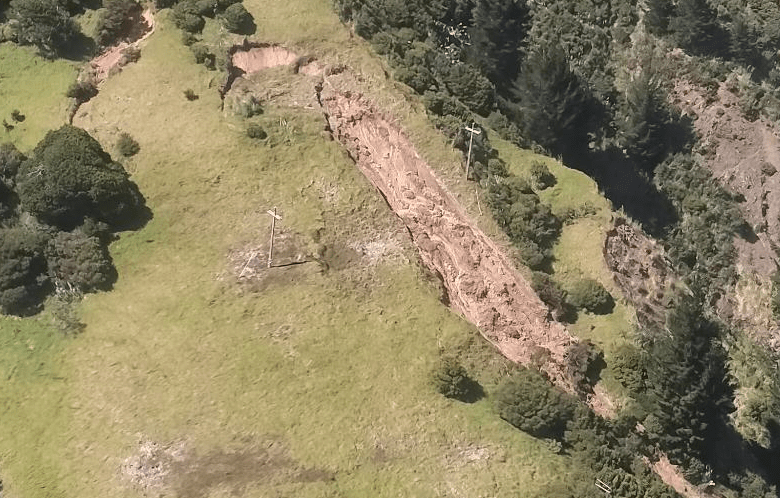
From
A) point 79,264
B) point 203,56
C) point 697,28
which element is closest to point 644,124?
point 697,28

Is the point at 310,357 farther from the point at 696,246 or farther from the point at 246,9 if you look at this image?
the point at 696,246

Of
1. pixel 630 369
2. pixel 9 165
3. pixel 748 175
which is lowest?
pixel 9 165

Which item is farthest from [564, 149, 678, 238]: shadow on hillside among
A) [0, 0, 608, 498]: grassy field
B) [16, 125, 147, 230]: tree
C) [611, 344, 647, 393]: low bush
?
[16, 125, 147, 230]: tree

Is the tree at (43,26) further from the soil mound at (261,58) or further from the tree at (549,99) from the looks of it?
the tree at (549,99)

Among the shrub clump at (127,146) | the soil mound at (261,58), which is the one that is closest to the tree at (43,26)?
the shrub clump at (127,146)

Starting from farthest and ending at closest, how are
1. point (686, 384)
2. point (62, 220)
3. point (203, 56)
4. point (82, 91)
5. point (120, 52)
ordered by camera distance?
point (120, 52) → point (203, 56) → point (82, 91) → point (62, 220) → point (686, 384)

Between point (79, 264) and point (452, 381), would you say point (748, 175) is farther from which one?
point (79, 264)

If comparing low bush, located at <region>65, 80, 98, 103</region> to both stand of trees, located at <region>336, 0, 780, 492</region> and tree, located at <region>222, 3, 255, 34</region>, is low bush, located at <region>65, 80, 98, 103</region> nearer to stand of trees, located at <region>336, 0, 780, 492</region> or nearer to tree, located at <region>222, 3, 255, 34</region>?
tree, located at <region>222, 3, 255, 34</region>
